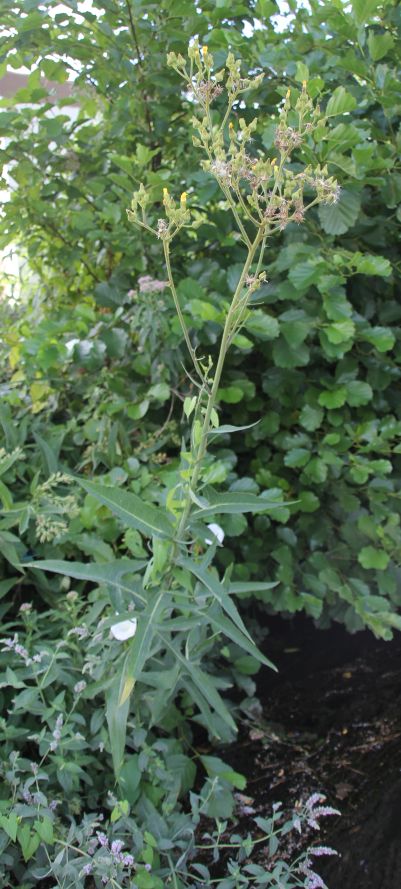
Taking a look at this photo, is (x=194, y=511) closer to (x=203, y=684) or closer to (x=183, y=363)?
(x=203, y=684)

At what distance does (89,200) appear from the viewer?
7.82ft

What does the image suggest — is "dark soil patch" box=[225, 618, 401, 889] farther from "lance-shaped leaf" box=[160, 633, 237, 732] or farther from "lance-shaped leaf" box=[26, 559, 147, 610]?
"lance-shaped leaf" box=[26, 559, 147, 610]

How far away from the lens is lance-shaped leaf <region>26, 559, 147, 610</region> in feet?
4.34

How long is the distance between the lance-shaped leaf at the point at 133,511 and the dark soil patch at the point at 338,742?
0.85 meters

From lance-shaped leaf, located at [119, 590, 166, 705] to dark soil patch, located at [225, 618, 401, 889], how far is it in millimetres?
700

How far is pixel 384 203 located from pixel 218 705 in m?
1.40

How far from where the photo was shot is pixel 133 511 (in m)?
1.31

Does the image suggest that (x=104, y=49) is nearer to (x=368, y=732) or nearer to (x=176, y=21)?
(x=176, y=21)

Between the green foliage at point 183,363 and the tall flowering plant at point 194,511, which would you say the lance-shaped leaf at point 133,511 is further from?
the green foliage at point 183,363

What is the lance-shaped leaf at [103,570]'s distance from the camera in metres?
1.32

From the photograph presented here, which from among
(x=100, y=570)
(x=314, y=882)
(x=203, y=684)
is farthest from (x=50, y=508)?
(x=314, y=882)

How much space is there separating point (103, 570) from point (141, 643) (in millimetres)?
160

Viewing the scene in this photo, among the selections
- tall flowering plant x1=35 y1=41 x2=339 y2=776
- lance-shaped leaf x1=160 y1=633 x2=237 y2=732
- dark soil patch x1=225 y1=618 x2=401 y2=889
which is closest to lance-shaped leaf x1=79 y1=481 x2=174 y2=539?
tall flowering plant x1=35 y1=41 x2=339 y2=776

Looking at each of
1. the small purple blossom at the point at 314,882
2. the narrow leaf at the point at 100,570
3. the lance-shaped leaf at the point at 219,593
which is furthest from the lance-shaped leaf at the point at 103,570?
the small purple blossom at the point at 314,882
